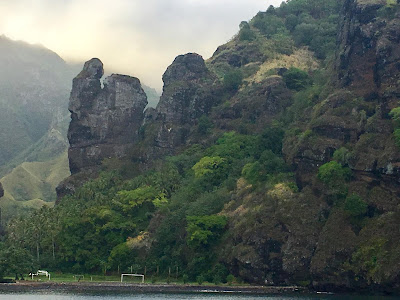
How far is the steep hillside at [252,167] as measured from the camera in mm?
107750

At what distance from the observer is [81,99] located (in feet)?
582

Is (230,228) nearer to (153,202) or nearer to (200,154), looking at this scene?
(153,202)

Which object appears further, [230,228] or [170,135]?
[170,135]

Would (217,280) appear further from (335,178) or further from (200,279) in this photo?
(335,178)

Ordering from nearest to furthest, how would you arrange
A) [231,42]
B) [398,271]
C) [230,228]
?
[398,271]
[230,228]
[231,42]

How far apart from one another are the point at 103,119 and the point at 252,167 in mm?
Answer: 57209

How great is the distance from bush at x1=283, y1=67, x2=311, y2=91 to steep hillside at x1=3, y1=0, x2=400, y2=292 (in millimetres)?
273

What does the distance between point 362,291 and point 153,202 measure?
50304mm

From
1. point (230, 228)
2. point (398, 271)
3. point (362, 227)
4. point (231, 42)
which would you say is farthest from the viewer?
point (231, 42)

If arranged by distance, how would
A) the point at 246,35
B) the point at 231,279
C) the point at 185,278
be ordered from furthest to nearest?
1. the point at 246,35
2. the point at 185,278
3. the point at 231,279

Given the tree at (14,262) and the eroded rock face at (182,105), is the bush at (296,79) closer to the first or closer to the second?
the eroded rock face at (182,105)

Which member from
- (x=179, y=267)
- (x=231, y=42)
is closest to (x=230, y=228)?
(x=179, y=267)

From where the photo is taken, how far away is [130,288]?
362 feet

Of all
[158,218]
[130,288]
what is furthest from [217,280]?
[158,218]
